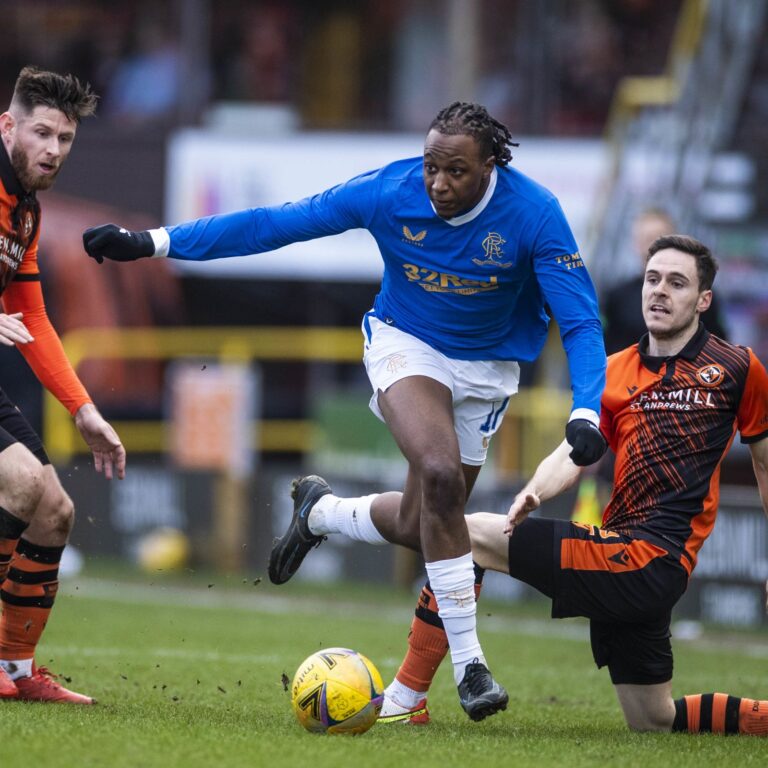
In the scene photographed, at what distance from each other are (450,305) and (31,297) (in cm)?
183

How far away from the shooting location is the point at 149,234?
6172 mm

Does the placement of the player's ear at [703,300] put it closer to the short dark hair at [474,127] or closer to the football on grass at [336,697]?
the short dark hair at [474,127]

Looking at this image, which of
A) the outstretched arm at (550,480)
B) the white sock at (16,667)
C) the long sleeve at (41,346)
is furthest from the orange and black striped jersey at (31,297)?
the outstretched arm at (550,480)

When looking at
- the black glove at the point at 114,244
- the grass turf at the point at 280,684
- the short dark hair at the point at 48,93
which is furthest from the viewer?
the short dark hair at the point at 48,93

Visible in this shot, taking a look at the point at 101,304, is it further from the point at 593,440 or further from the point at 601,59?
the point at 593,440

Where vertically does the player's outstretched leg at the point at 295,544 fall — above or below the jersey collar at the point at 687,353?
below

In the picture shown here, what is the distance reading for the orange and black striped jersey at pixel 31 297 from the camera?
20.6ft

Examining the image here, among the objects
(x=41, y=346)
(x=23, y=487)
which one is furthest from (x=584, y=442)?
(x=41, y=346)

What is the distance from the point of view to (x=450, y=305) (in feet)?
20.7

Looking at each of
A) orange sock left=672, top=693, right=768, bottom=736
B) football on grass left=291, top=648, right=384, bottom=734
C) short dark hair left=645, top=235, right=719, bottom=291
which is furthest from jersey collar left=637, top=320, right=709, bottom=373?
football on grass left=291, top=648, right=384, bottom=734

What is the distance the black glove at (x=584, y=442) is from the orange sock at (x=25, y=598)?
7.50 feet

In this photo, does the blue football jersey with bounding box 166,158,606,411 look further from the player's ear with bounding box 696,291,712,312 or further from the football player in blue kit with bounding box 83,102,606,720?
the player's ear with bounding box 696,291,712,312

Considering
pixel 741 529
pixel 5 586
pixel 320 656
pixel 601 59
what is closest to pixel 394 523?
pixel 320 656

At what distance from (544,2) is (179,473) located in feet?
25.1
